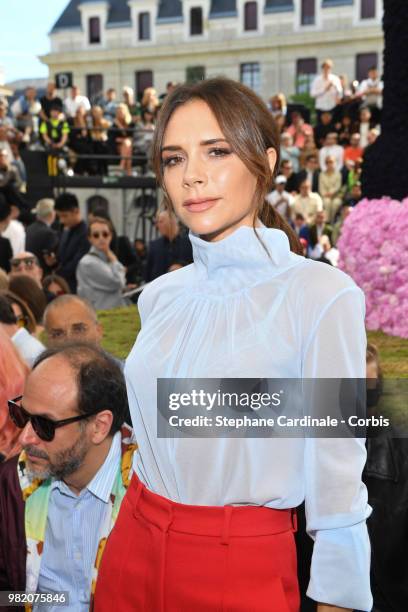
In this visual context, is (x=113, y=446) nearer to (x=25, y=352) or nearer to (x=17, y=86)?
(x=25, y=352)

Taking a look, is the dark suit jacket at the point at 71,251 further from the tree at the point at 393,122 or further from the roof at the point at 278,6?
the roof at the point at 278,6

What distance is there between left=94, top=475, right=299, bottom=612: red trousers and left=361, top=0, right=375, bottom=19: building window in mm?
47459

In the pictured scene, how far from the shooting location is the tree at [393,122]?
226 inches

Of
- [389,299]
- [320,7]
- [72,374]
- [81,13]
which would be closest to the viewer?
[72,374]

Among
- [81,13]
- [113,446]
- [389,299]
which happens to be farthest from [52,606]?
[81,13]

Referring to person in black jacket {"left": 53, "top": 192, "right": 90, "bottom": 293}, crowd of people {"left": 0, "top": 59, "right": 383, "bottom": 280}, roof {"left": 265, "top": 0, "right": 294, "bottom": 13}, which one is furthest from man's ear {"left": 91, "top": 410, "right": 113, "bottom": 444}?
roof {"left": 265, "top": 0, "right": 294, "bottom": 13}

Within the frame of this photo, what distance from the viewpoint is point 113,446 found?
285 cm

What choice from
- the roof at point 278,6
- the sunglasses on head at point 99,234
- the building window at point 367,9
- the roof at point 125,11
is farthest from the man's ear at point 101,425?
the roof at point 125,11

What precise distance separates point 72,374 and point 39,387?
117 millimetres

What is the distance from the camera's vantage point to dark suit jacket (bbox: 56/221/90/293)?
8867 mm

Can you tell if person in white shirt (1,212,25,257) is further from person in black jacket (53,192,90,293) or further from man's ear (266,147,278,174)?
man's ear (266,147,278,174)

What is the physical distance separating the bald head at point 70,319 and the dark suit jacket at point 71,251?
4010 mm

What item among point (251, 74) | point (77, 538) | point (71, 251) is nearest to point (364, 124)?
point (71, 251)

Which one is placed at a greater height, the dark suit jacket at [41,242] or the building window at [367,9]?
the building window at [367,9]
